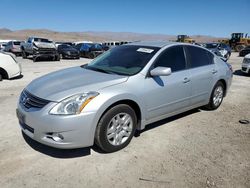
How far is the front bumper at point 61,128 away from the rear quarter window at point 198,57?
2.56 metres

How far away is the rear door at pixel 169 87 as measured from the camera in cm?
390

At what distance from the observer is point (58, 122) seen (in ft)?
10.0

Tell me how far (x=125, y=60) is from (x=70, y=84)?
1.21 meters

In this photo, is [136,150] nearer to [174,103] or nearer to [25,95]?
[174,103]

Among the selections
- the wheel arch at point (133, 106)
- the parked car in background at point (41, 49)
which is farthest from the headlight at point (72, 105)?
the parked car in background at point (41, 49)

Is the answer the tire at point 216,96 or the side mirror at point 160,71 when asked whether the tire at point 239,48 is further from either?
the side mirror at point 160,71

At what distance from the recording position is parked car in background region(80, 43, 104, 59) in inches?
902

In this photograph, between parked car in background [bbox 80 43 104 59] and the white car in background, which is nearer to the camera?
the white car in background

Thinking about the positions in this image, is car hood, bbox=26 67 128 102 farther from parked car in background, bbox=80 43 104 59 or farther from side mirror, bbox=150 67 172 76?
Result: parked car in background, bbox=80 43 104 59

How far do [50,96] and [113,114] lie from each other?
34.9 inches

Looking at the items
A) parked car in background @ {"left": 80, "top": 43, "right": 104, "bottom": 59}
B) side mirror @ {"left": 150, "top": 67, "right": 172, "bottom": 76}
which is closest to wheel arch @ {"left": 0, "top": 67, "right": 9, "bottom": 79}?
side mirror @ {"left": 150, "top": 67, "right": 172, "bottom": 76}

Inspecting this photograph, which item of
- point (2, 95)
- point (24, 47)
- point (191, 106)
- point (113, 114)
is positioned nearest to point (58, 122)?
point (113, 114)

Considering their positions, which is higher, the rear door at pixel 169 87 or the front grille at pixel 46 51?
the front grille at pixel 46 51

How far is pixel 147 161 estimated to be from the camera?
3.38 m
